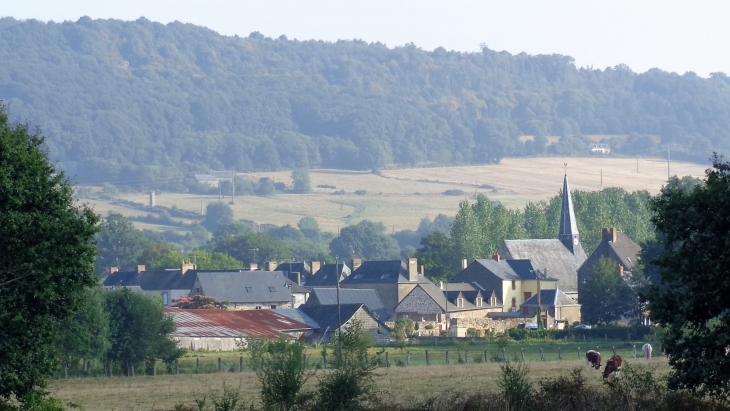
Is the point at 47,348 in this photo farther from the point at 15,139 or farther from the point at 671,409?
the point at 671,409

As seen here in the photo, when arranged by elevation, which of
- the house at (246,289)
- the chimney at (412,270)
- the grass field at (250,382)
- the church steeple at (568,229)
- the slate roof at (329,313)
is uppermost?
the church steeple at (568,229)

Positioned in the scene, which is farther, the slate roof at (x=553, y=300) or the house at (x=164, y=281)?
the house at (x=164, y=281)

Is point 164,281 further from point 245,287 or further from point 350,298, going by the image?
point 350,298

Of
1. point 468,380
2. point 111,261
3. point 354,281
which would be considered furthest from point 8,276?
point 111,261

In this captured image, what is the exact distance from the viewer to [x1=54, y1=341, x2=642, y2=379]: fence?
51.0 meters

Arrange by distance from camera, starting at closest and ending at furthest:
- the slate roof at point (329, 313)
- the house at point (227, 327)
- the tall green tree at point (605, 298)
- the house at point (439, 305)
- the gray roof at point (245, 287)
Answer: the house at point (227, 327)
the slate roof at point (329, 313)
the tall green tree at point (605, 298)
the house at point (439, 305)
the gray roof at point (245, 287)

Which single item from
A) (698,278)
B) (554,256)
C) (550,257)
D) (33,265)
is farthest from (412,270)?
(698,278)

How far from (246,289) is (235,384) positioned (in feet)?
204

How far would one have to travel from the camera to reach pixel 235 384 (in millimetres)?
41062

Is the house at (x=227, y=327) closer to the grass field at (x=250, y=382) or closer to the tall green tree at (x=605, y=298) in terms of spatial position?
the grass field at (x=250, y=382)

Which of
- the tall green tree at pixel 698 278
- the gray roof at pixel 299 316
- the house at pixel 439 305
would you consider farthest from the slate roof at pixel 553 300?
the tall green tree at pixel 698 278

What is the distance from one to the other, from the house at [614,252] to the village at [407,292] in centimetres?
10

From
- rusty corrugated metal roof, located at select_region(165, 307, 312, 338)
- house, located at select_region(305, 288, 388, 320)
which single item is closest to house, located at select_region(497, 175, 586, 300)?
house, located at select_region(305, 288, 388, 320)

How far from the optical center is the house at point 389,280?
10538 centimetres
